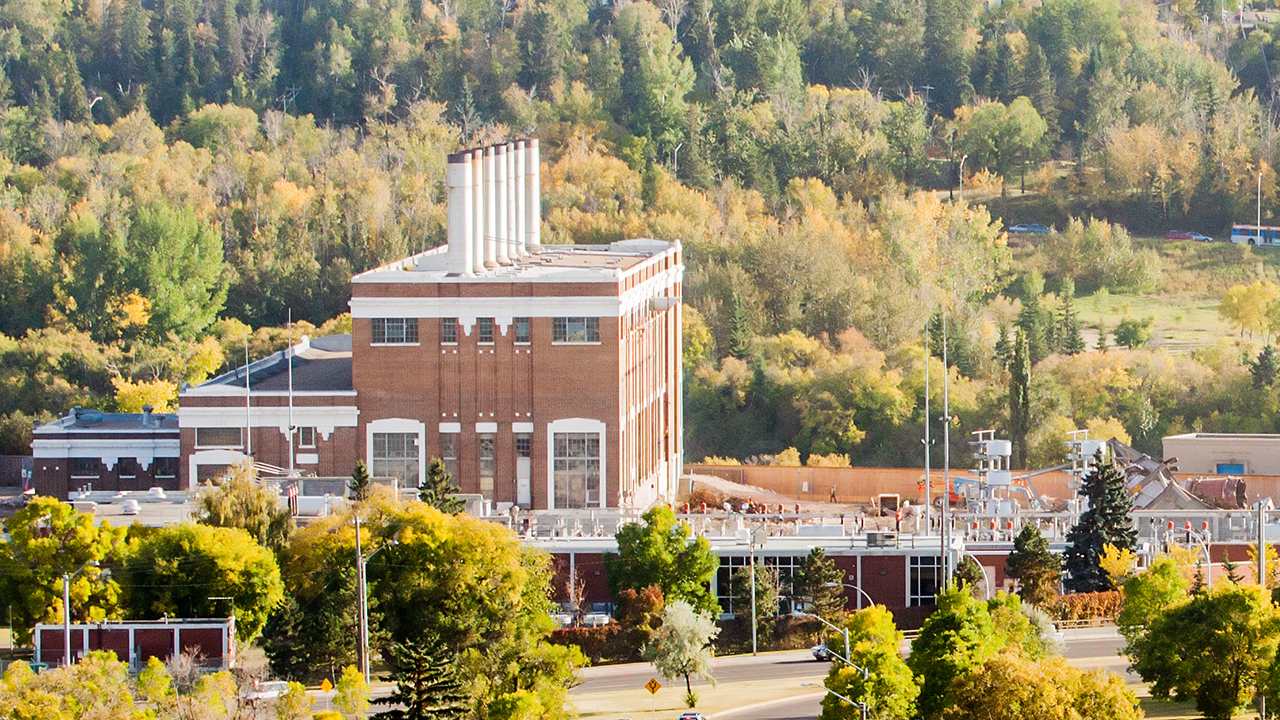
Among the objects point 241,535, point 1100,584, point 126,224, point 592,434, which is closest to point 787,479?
point 592,434

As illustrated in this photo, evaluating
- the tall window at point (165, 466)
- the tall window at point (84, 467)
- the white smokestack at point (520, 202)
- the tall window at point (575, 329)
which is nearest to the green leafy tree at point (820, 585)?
the tall window at point (575, 329)

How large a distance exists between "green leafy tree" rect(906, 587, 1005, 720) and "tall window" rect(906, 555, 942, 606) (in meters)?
18.1

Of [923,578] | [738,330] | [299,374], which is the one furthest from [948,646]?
[738,330]

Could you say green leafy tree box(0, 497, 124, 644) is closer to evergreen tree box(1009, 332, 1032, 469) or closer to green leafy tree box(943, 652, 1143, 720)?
green leafy tree box(943, 652, 1143, 720)

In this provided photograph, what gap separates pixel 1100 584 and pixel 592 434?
19594mm

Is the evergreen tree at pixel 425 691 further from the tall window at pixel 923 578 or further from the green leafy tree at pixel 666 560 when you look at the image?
the tall window at pixel 923 578

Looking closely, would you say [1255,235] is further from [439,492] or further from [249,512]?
[249,512]

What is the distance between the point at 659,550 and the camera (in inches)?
3440

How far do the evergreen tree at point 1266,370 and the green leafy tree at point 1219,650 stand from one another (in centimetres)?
7069

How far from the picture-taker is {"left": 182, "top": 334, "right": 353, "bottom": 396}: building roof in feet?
330

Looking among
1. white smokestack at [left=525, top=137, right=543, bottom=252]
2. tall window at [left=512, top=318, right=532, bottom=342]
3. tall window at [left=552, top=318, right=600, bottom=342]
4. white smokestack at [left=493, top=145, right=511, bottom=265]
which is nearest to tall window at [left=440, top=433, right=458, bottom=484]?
tall window at [left=512, top=318, right=532, bottom=342]

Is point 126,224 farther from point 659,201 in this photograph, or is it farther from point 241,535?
point 241,535

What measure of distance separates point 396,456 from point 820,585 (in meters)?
19.5

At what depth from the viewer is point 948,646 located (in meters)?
71.6
